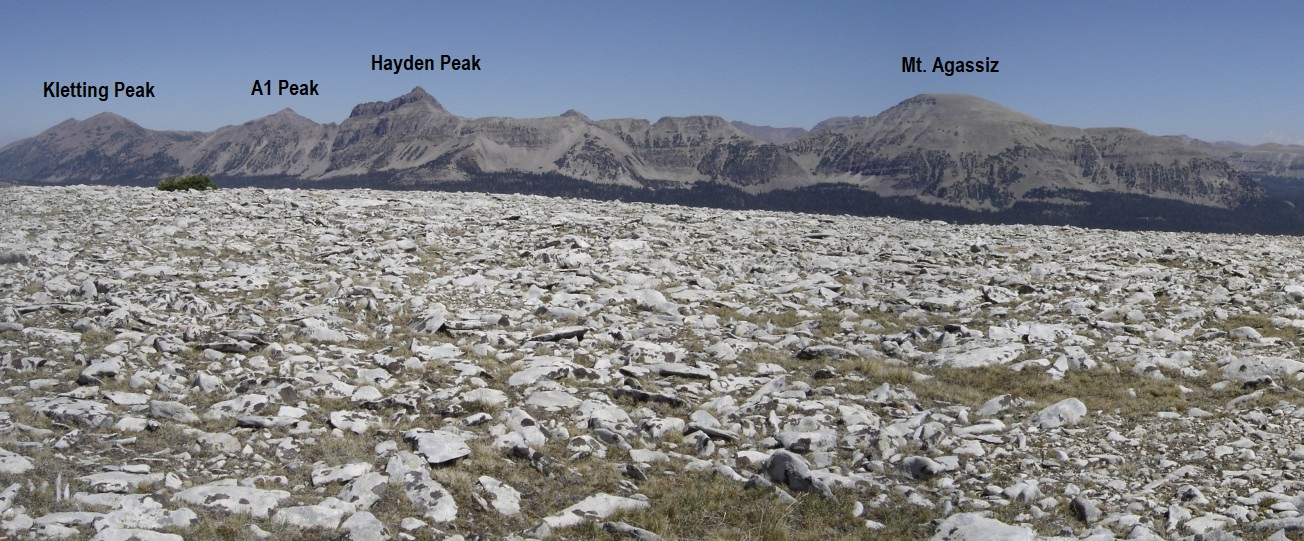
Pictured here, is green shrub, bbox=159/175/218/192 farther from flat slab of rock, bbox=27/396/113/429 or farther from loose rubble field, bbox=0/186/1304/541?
flat slab of rock, bbox=27/396/113/429

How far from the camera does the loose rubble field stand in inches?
328

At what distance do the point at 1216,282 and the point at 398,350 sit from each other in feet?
73.2

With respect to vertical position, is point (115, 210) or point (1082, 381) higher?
point (115, 210)

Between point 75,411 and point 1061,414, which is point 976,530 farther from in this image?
point 75,411

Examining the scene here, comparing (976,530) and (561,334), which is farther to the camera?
(561,334)

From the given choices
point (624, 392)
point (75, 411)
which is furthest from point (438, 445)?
point (75, 411)

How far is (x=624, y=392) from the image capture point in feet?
40.9

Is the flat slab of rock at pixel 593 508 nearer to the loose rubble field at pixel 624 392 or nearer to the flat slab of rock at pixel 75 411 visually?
the loose rubble field at pixel 624 392

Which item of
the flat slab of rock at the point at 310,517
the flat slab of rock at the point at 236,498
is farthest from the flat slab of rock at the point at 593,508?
the flat slab of rock at the point at 236,498

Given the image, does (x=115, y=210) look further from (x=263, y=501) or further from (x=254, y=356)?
(x=263, y=501)

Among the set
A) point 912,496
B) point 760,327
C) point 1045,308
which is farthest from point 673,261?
point 912,496

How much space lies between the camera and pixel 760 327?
57.3 ft

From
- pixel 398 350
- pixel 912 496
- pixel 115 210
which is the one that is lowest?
pixel 912 496

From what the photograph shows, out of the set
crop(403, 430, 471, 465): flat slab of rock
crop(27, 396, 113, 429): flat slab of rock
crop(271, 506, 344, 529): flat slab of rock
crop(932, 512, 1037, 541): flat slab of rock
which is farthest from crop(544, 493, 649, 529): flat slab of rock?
crop(27, 396, 113, 429): flat slab of rock
